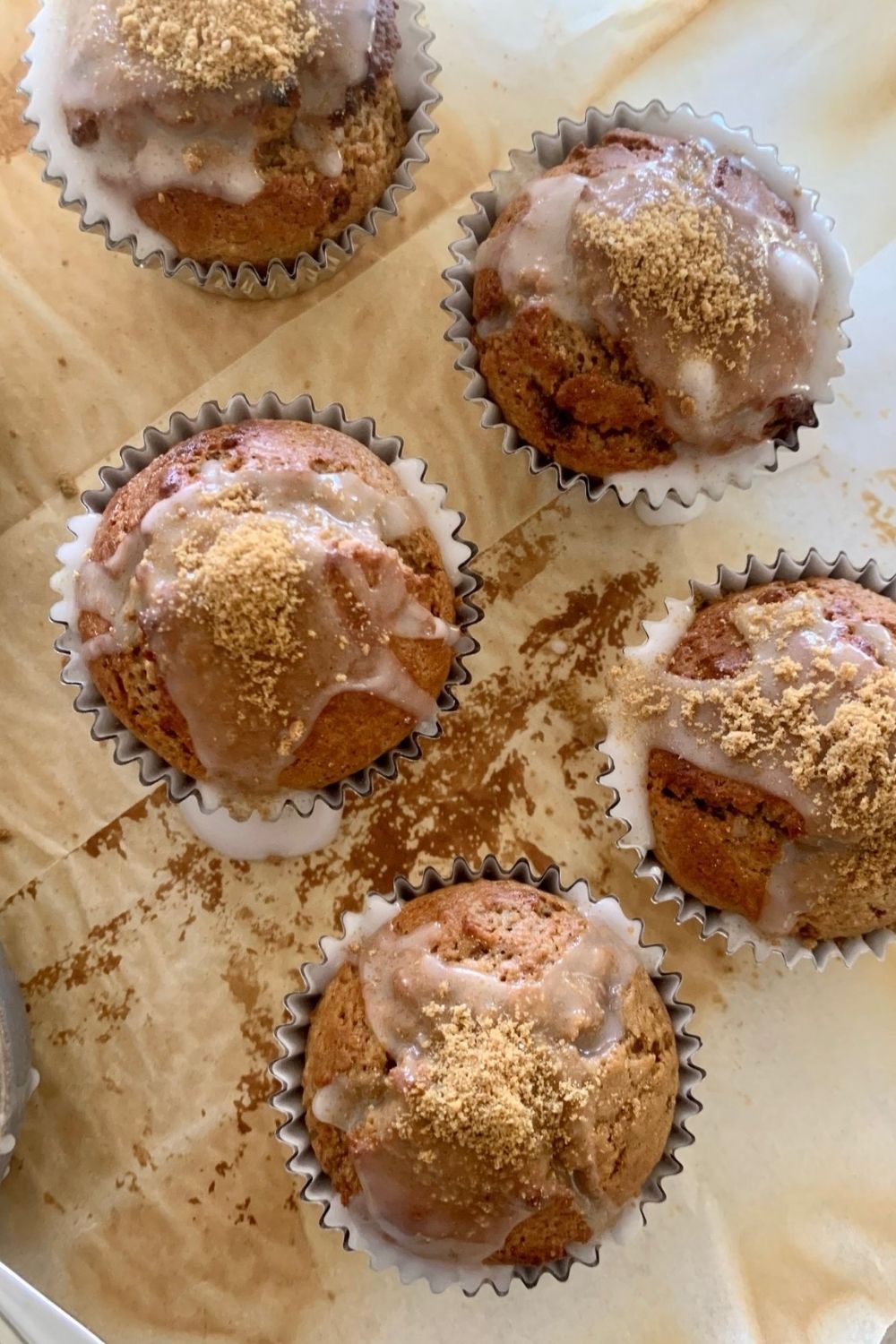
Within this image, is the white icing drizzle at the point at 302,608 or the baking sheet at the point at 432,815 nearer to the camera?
the white icing drizzle at the point at 302,608

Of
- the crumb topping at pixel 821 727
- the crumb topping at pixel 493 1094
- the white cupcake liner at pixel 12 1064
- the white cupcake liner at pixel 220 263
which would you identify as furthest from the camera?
the white cupcake liner at pixel 12 1064

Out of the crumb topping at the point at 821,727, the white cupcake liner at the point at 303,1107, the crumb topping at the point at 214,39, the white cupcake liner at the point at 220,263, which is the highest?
the crumb topping at the point at 214,39

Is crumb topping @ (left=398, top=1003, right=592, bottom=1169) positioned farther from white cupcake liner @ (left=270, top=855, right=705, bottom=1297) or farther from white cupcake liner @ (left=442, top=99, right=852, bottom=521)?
white cupcake liner @ (left=442, top=99, right=852, bottom=521)

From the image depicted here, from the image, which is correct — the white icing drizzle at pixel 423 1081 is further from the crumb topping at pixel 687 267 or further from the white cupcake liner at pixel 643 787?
the crumb topping at pixel 687 267

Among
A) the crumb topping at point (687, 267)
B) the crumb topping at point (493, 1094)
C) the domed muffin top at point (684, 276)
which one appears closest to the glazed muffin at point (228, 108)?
the domed muffin top at point (684, 276)

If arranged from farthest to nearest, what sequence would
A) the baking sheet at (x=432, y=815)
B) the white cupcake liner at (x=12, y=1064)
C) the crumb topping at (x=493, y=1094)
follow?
1. the baking sheet at (x=432, y=815)
2. the white cupcake liner at (x=12, y=1064)
3. the crumb topping at (x=493, y=1094)

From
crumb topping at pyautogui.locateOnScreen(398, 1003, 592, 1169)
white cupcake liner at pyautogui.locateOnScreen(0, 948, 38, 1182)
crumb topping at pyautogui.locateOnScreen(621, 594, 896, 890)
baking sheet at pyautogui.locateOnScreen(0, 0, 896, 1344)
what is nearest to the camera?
crumb topping at pyautogui.locateOnScreen(398, 1003, 592, 1169)

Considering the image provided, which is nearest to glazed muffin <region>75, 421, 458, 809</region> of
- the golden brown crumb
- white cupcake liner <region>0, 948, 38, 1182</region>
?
the golden brown crumb

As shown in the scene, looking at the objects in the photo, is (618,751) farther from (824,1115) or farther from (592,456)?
(824,1115)

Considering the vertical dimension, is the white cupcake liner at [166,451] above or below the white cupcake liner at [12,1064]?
above
